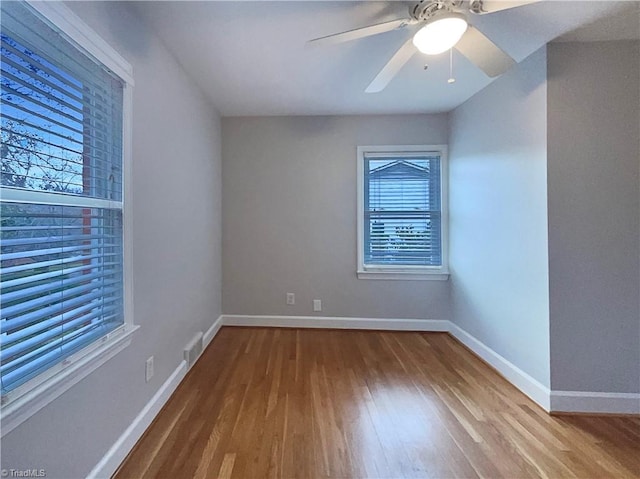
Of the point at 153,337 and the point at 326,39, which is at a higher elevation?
the point at 326,39

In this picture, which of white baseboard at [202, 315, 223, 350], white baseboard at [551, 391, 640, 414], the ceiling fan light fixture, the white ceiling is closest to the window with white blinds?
the white ceiling

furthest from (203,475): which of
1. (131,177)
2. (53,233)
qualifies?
(131,177)

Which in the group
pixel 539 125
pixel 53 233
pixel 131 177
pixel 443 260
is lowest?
pixel 443 260

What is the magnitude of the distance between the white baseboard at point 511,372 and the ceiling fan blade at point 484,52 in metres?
2.00

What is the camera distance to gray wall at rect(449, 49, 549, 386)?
193 cm

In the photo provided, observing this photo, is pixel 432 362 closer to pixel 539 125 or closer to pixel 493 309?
pixel 493 309

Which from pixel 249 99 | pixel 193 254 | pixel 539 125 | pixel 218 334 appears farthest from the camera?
pixel 218 334

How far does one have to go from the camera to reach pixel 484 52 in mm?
1501

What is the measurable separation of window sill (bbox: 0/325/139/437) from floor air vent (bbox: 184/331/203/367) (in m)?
0.85

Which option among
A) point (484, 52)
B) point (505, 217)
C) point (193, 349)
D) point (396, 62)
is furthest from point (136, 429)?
point (505, 217)

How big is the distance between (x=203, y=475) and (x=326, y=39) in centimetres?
213

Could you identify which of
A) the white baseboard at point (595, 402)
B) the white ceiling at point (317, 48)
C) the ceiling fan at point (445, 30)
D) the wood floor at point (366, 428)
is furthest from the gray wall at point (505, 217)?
the ceiling fan at point (445, 30)

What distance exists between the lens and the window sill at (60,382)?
0.87 meters

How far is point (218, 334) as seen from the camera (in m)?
3.04
